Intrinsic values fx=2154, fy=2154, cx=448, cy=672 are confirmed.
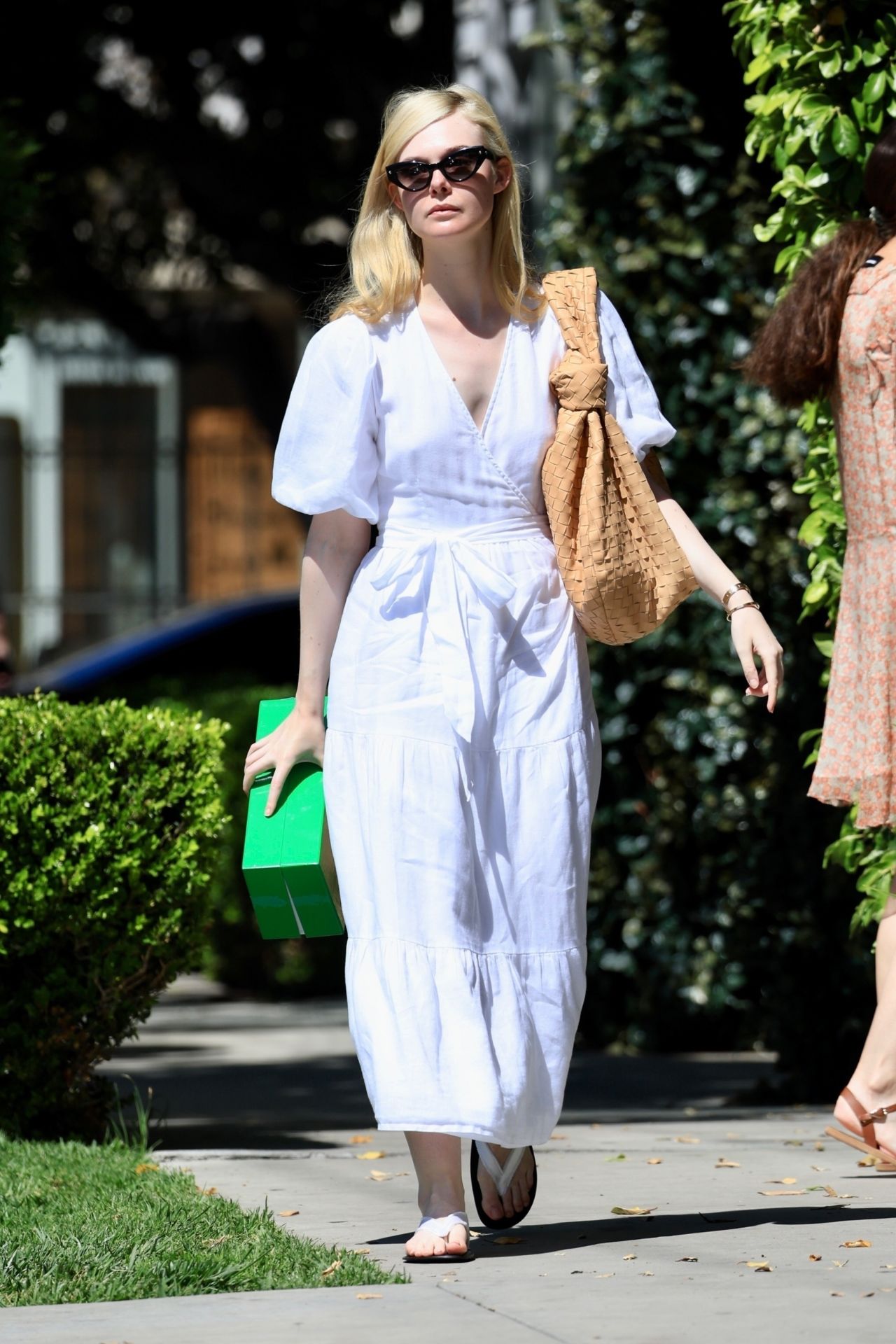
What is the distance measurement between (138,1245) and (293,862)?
721mm

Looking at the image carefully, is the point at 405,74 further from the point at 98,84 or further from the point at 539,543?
the point at 539,543

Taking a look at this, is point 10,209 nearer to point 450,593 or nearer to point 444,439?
point 444,439

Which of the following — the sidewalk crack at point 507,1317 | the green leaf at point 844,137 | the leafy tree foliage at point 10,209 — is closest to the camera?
the sidewalk crack at point 507,1317

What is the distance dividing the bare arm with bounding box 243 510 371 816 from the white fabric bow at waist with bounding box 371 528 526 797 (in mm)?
88

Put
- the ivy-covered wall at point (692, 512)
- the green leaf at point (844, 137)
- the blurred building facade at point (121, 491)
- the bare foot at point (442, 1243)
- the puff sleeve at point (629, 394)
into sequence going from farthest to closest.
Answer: the blurred building facade at point (121, 491)
the ivy-covered wall at point (692, 512)
the green leaf at point (844, 137)
the puff sleeve at point (629, 394)
the bare foot at point (442, 1243)

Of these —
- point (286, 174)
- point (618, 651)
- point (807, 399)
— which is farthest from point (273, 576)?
point (807, 399)

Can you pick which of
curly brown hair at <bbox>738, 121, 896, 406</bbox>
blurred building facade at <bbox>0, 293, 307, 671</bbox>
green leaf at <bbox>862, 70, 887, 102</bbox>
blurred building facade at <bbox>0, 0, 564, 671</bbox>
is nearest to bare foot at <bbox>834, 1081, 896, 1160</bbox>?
curly brown hair at <bbox>738, 121, 896, 406</bbox>

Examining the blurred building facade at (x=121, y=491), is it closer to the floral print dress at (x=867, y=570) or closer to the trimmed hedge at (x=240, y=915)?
the trimmed hedge at (x=240, y=915)

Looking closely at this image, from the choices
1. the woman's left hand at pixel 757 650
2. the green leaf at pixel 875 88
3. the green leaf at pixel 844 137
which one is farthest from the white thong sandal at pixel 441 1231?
the green leaf at pixel 875 88

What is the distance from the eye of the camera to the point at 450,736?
3809 mm

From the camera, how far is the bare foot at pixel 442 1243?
370 centimetres

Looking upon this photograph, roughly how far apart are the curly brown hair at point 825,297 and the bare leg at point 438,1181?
72.0 inches

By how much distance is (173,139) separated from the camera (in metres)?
13.0

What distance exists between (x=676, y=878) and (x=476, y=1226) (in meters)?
3.07
